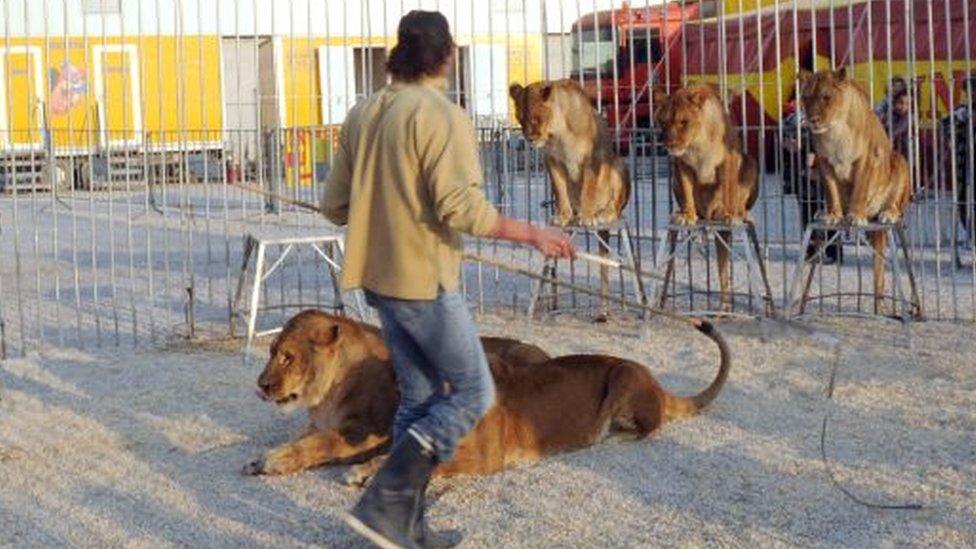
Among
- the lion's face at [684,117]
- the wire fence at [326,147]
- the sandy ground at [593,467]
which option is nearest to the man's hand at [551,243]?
the sandy ground at [593,467]

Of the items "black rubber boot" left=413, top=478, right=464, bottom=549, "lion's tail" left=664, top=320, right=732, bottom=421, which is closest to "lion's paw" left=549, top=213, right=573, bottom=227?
"lion's tail" left=664, top=320, right=732, bottom=421

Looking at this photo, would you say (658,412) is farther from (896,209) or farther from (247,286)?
(247,286)

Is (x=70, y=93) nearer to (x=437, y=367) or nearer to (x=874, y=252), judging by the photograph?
(x=874, y=252)

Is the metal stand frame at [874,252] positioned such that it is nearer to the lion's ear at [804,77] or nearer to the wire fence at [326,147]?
the wire fence at [326,147]

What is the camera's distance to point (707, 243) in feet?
38.0

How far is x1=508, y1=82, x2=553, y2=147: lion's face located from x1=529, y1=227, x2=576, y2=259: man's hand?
17.2ft

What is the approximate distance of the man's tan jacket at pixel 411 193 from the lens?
215 inches

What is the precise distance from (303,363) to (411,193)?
1.58 meters

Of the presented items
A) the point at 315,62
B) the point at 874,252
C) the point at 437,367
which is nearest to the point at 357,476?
the point at 437,367

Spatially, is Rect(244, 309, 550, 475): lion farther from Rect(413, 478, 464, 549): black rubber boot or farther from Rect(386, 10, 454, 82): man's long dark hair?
Rect(386, 10, 454, 82): man's long dark hair

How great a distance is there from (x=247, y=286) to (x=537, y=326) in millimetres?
3038

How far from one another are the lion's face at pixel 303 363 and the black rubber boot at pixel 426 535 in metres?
0.99

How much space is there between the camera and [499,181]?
1405 centimetres

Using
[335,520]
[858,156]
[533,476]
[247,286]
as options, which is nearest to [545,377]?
[533,476]
